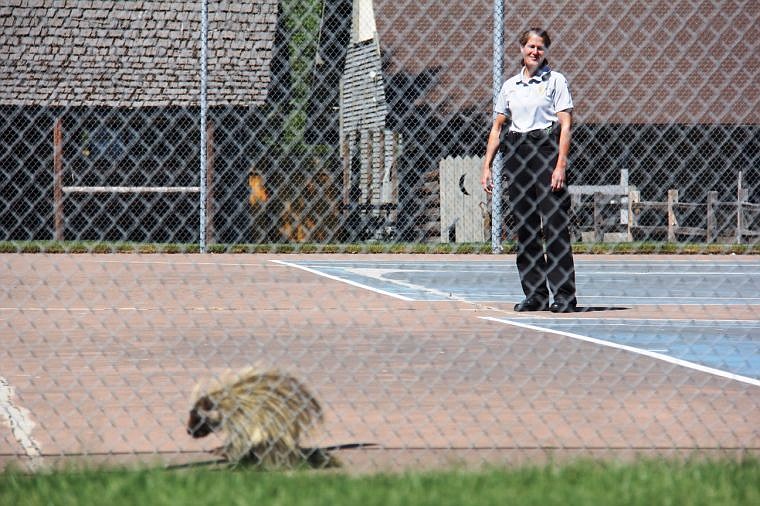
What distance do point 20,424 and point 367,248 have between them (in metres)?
16.2

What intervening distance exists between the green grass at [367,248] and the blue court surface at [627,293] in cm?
141

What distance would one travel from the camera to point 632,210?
27844mm

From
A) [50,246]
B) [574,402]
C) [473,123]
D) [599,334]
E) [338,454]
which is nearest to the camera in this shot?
[338,454]

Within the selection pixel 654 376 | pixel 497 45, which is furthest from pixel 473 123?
pixel 654 376

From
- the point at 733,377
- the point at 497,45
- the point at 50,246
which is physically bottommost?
the point at 50,246

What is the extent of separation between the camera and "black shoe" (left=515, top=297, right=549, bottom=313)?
12.8 meters

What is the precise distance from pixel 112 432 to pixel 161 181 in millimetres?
23068

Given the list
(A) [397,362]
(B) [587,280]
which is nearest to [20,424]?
(A) [397,362]

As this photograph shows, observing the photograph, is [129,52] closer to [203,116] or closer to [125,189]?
[125,189]

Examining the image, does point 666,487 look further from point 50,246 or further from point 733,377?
point 50,246

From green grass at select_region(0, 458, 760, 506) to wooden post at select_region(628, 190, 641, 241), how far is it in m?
20.9

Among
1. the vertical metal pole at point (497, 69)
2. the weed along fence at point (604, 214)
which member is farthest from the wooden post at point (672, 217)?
the vertical metal pole at point (497, 69)

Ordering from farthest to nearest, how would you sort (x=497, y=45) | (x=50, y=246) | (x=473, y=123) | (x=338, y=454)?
(x=473, y=123), (x=50, y=246), (x=497, y=45), (x=338, y=454)

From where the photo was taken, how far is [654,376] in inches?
345
